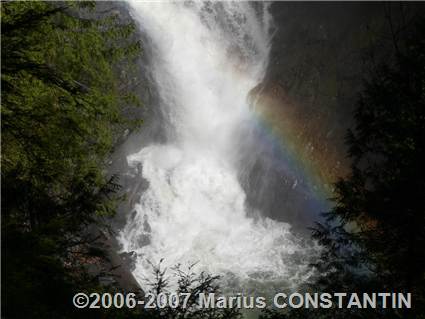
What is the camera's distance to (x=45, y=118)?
4.35m

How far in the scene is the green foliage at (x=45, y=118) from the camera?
3855mm

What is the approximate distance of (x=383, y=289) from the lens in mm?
5566

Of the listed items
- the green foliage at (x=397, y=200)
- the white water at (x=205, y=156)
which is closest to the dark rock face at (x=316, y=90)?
the white water at (x=205, y=156)

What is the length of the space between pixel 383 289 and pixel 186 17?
31.6m

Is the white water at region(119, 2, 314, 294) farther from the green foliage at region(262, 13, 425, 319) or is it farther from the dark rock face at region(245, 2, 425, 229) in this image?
the green foliage at region(262, 13, 425, 319)

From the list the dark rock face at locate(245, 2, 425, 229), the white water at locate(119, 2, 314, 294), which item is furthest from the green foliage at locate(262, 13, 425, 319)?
the dark rock face at locate(245, 2, 425, 229)

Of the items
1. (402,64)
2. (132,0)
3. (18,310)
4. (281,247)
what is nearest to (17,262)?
(18,310)

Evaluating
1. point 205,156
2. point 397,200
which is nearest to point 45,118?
point 397,200

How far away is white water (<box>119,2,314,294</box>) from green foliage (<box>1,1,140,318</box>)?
48.0 feet

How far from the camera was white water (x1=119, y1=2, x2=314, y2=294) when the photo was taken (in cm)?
2064

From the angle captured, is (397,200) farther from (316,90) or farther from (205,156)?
(205,156)

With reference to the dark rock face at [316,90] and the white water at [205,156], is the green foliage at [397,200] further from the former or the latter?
the dark rock face at [316,90]

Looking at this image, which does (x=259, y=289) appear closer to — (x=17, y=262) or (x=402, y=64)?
(x=402, y=64)

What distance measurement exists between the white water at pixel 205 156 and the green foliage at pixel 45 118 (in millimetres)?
14636
